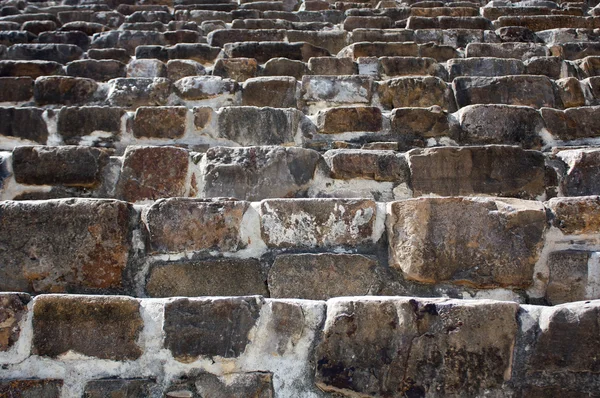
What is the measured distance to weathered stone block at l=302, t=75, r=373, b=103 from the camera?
3.22 m

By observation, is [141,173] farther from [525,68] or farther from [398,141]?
[525,68]

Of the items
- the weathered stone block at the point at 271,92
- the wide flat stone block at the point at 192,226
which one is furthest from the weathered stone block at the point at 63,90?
the wide flat stone block at the point at 192,226

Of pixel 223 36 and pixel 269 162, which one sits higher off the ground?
pixel 223 36

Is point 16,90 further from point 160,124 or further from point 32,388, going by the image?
point 32,388

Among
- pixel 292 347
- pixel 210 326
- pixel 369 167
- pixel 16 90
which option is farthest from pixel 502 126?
pixel 16 90

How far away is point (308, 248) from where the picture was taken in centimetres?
212

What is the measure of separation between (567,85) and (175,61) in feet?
7.07

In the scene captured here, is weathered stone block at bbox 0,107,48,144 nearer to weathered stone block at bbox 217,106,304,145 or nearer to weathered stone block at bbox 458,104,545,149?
weathered stone block at bbox 217,106,304,145

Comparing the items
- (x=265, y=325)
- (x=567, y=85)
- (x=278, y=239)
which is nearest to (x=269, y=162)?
(x=278, y=239)

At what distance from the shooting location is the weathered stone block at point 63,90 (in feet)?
10.9

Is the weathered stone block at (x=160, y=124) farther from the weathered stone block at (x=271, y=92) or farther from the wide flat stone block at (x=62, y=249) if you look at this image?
the wide flat stone block at (x=62, y=249)

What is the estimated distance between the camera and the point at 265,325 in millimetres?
1764

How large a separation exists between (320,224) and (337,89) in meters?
1.30

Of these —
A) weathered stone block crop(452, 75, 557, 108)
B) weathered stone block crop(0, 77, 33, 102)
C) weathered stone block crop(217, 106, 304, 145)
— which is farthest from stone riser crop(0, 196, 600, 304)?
weathered stone block crop(0, 77, 33, 102)
